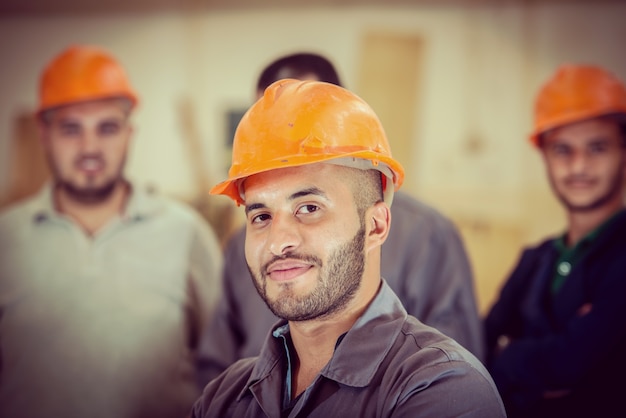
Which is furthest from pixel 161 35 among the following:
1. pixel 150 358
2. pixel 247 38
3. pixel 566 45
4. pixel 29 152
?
pixel 566 45

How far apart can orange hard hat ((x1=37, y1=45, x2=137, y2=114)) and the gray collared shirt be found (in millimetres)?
486

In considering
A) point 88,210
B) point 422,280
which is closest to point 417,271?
point 422,280

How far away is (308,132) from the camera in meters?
1.70

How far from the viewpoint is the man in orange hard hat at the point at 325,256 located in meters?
1.68

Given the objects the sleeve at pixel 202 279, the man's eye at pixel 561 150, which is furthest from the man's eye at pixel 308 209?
the sleeve at pixel 202 279

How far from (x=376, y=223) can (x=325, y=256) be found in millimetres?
176

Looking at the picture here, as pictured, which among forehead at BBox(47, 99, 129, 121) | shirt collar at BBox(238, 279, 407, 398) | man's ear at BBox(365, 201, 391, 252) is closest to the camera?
shirt collar at BBox(238, 279, 407, 398)

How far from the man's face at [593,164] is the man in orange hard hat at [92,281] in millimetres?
1820

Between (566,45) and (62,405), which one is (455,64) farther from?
(62,405)

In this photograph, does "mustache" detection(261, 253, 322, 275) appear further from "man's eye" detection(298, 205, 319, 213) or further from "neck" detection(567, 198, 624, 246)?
"neck" detection(567, 198, 624, 246)

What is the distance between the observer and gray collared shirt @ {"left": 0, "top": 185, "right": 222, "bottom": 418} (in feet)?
10.2

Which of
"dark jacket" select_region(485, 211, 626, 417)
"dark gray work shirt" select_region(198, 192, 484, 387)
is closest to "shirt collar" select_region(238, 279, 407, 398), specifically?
"dark gray work shirt" select_region(198, 192, 484, 387)

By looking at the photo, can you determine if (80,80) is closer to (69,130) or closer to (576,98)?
(69,130)

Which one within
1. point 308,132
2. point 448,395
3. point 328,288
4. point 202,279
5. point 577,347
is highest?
point 308,132
